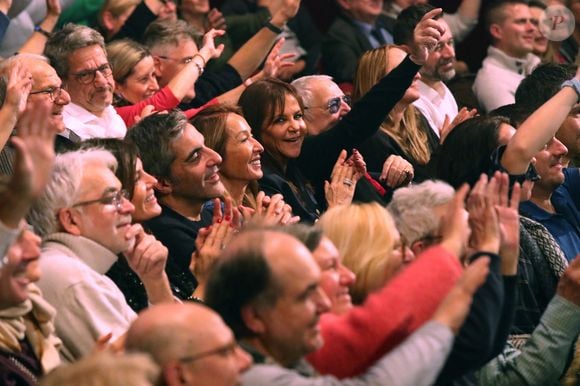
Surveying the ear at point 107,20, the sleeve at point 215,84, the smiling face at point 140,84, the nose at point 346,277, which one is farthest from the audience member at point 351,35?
the nose at point 346,277

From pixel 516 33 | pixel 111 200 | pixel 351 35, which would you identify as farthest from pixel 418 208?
pixel 516 33

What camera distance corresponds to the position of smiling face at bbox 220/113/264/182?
5008 millimetres

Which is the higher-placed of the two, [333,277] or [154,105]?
[333,277]

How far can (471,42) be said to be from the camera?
8.57 meters

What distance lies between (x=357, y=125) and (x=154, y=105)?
859 millimetres

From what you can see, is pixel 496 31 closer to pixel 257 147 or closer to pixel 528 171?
pixel 528 171

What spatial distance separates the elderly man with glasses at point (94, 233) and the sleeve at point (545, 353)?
979 millimetres

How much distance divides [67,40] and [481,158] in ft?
5.17

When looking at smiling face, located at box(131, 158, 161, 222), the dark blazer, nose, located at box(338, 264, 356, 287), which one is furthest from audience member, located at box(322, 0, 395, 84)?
nose, located at box(338, 264, 356, 287)

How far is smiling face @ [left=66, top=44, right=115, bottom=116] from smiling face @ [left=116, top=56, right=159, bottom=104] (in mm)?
485

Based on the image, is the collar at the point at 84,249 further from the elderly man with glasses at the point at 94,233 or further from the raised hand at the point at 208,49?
the raised hand at the point at 208,49

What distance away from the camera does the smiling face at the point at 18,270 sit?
323 centimetres

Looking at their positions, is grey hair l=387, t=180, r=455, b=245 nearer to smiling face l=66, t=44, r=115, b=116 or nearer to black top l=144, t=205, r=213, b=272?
black top l=144, t=205, r=213, b=272

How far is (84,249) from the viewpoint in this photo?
12.9 ft
